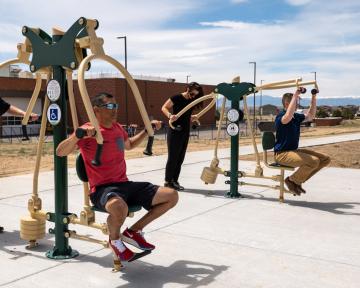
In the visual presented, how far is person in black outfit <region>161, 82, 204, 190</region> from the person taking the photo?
7207 millimetres

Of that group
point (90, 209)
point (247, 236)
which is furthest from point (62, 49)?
point (247, 236)

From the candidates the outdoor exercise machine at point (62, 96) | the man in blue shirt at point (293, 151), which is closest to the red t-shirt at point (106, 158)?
the outdoor exercise machine at point (62, 96)

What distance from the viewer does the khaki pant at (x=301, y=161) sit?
626 centimetres

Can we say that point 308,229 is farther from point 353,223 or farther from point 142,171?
point 142,171

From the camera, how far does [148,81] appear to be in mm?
41469

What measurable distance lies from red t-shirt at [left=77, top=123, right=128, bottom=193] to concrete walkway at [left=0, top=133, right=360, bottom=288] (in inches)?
28.3

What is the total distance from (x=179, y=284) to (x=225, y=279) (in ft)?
1.17

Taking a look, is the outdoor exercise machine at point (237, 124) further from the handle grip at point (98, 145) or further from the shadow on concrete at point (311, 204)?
the handle grip at point (98, 145)

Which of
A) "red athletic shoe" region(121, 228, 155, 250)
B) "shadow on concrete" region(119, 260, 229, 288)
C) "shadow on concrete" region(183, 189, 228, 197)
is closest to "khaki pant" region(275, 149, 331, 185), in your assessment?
"shadow on concrete" region(183, 189, 228, 197)

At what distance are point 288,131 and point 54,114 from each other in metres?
3.44

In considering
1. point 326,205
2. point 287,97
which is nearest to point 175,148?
point 287,97

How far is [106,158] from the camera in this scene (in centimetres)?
385

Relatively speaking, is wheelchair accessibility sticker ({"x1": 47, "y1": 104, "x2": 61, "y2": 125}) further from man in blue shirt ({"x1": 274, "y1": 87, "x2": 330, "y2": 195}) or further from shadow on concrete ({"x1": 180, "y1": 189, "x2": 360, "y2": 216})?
shadow on concrete ({"x1": 180, "y1": 189, "x2": 360, "y2": 216})

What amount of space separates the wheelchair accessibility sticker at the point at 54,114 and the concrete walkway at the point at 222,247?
3.83 ft
